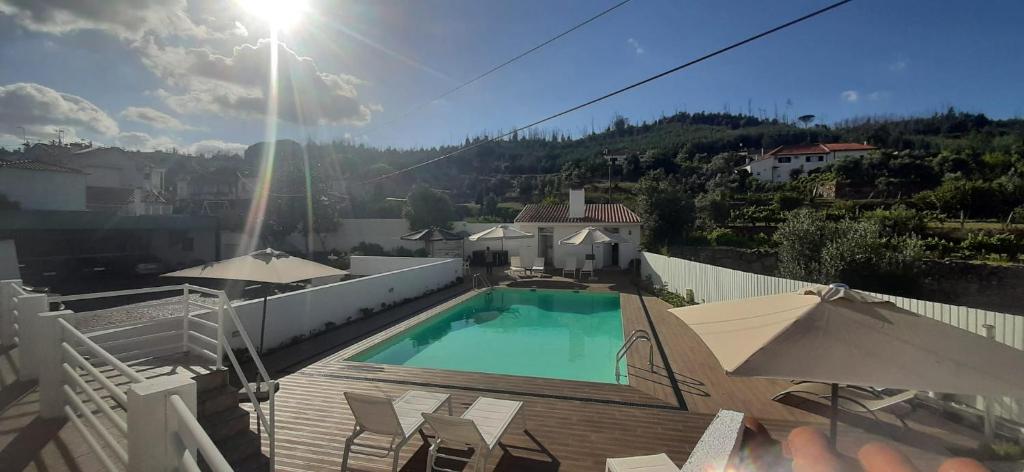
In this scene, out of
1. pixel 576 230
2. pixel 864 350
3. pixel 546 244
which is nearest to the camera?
pixel 864 350

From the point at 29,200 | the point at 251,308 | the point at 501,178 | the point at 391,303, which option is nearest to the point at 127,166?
the point at 29,200

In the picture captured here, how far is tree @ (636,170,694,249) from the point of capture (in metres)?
18.9

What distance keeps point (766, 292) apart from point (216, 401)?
8.83 meters

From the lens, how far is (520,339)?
397 inches

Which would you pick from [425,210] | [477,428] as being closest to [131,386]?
[477,428]

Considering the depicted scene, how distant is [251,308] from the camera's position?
705 centimetres

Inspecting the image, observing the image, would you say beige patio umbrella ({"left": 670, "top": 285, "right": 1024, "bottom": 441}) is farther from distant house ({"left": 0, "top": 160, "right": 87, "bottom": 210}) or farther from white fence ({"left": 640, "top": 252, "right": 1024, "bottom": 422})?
distant house ({"left": 0, "top": 160, "right": 87, "bottom": 210})

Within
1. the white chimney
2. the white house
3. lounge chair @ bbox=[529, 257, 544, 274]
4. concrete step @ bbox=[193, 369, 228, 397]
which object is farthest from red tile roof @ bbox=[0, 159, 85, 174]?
the white chimney

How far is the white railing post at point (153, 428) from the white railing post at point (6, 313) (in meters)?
5.94

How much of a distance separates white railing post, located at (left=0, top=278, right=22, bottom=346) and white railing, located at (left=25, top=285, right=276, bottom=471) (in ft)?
4.88

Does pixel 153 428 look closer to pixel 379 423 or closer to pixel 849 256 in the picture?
pixel 379 423

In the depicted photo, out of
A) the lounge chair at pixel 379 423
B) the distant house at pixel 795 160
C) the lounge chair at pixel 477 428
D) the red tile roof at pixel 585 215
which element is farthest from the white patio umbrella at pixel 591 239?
the distant house at pixel 795 160

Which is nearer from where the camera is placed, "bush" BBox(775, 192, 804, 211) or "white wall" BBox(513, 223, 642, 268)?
"white wall" BBox(513, 223, 642, 268)

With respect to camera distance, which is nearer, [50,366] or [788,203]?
[50,366]
